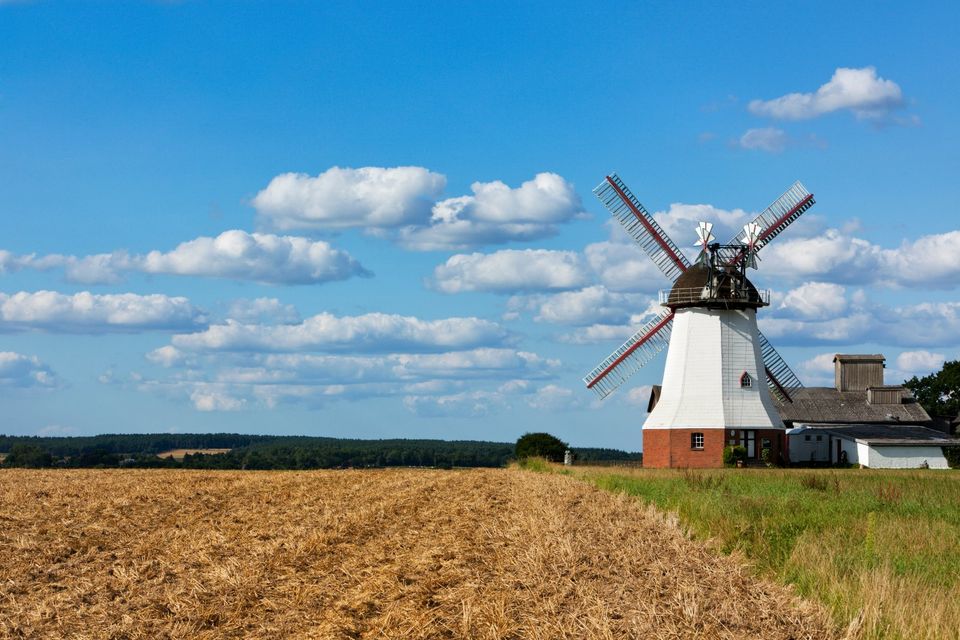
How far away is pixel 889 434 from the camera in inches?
2564

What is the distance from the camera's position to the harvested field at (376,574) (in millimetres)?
10078

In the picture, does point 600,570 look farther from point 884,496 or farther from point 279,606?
point 884,496

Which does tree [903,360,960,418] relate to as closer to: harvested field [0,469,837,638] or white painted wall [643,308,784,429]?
white painted wall [643,308,784,429]

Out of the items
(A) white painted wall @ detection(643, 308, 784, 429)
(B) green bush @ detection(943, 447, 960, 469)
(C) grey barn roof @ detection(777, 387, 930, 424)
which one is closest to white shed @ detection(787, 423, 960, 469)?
(C) grey barn roof @ detection(777, 387, 930, 424)

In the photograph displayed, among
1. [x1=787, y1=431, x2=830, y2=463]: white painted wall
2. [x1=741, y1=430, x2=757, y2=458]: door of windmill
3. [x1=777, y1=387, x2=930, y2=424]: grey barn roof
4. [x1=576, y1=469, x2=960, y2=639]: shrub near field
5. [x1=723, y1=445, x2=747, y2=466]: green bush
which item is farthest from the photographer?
[x1=777, y1=387, x2=930, y2=424]: grey barn roof

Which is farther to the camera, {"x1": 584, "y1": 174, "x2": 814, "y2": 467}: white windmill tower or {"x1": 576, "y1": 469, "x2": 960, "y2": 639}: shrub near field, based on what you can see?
{"x1": 584, "y1": 174, "x2": 814, "y2": 467}: white windmill tower

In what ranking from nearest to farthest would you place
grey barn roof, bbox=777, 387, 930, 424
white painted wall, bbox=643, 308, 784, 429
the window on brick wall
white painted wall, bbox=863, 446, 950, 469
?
white painted wall, bbox=643, 308, 784, 429 < the window on brick wall < white painted wall, bbox=863, 446, 950, 469 < grey barn roof, bbox=777, 387, 930, 424

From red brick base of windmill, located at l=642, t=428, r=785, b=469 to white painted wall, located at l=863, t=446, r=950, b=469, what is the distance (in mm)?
11401

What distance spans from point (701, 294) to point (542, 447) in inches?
492

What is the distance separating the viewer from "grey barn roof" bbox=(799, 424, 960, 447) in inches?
2472

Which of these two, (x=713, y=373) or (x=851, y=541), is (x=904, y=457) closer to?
(x=713, y=373)

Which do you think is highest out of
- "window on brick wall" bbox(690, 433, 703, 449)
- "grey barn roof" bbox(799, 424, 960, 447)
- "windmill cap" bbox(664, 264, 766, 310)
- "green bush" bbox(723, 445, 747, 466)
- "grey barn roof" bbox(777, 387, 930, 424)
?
"windmill cap" bbox(664, 264, 766, 310)

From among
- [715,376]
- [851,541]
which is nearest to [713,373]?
[715,376]

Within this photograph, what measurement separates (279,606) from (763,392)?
46.8 meters
